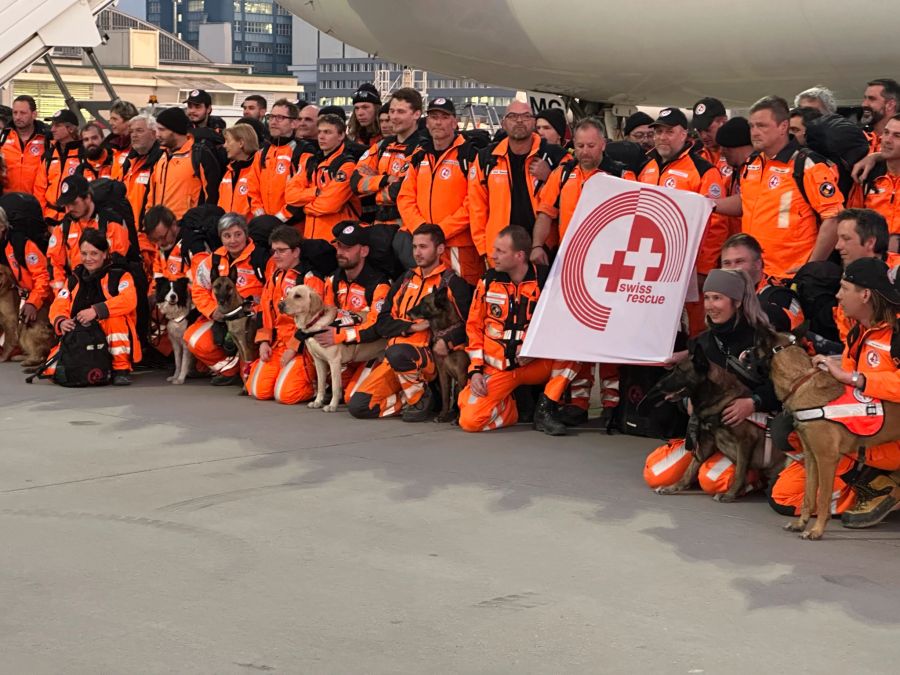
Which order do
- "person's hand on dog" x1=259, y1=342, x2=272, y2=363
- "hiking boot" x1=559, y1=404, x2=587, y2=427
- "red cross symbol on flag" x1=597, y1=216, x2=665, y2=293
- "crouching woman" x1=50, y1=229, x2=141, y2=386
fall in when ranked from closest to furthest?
"red cross symbol on flag" x1=597, y1=216, x2=665, y2=293
"hiking boot" x1=559, y1=404, x2=587, y2=427
"person's hand on dog" x1=259, y1=342, x2=272, y2=363
"crouching woman" x1=50, y1=229, x2=141, y2=386

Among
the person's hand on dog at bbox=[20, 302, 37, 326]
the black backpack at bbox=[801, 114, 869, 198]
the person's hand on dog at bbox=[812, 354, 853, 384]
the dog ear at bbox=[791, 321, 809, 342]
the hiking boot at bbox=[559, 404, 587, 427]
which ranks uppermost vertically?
the black backpack at bbox=[801, 114, 869, 198]

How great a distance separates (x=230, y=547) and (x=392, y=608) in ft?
3.53

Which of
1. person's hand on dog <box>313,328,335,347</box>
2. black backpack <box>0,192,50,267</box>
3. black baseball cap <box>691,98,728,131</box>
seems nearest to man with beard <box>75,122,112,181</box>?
black backpack <box>0,192,50,267</box>

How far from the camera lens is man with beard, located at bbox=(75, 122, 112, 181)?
11.8m

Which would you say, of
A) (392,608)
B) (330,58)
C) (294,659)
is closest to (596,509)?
(392,608)

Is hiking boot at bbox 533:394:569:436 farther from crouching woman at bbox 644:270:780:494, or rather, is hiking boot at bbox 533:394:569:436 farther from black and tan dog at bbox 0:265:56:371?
black and tan dog at bbox 0:265:56:371

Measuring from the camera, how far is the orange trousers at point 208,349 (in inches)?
383

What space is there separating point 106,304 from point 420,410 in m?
2.89

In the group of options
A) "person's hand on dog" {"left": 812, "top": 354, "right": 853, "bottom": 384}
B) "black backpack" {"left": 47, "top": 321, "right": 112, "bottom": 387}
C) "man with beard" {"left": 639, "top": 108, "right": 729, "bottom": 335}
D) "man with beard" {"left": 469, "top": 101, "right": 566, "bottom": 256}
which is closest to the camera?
"person's hand on dog" {"left": 812, "top": 354, "right": 853, "bottom": 384}

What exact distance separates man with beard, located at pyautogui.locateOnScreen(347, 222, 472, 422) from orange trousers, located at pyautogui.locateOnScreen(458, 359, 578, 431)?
424 millimetres

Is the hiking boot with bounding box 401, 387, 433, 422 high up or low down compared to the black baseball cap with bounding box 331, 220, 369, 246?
down

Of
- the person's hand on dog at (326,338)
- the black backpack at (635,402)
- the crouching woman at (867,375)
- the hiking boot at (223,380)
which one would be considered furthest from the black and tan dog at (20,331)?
the crouching woman at (867,375)

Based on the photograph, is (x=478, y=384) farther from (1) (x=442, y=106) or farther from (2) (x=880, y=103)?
(2) (x=880, y=103)

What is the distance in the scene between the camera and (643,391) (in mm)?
8055
